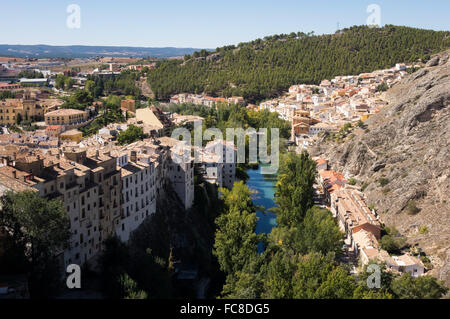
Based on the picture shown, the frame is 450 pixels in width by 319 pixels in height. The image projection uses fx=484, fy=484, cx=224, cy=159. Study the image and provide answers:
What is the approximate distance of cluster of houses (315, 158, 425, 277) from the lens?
68.7 feet

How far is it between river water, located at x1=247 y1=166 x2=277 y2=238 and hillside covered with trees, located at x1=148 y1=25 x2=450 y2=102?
3447cm

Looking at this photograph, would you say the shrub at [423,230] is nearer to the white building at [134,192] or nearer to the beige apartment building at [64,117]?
the white building at [134,192]

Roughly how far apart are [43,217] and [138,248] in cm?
657

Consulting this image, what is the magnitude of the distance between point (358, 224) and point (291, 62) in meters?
61.5

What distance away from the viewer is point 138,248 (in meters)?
20.2

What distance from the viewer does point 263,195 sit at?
113 ft

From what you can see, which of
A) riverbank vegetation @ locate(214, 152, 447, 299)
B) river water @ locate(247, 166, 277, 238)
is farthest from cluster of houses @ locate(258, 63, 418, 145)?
riverbank vegetation @ locate(214, 152, 447, 299)

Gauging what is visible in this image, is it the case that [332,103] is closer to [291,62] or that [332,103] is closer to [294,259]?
[291,62]

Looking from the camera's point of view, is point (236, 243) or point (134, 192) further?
point (236, 243)

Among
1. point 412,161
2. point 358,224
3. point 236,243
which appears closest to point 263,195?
point 412,161

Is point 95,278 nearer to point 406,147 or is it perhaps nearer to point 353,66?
point 406,147

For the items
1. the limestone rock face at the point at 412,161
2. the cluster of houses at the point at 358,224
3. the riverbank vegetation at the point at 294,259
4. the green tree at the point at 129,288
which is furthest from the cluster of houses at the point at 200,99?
the green tree at the point at 129,288
